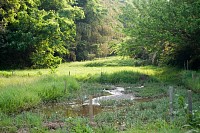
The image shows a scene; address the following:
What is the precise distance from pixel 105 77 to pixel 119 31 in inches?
309

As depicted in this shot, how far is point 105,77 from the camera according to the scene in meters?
27.0

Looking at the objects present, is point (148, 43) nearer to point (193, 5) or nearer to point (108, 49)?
point (193, 5)

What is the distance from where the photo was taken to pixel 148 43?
86.5 feet

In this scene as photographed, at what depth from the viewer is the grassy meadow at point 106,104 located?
1040 cm

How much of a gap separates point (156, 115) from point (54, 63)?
84.9ft

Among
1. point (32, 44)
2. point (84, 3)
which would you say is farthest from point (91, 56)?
point (32, 44)

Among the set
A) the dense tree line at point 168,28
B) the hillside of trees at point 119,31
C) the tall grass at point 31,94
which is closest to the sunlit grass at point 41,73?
the tall grass at point 31,94

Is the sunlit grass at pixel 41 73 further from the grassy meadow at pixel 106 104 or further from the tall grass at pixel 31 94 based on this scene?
the tall grass at pixel 31 94

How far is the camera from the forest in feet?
38.5

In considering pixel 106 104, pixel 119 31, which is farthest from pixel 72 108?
pixel 119 31

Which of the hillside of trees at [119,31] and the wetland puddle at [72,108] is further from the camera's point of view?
the hillside of trees at [119,31]

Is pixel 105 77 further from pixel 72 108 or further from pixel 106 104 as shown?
pixel 72 108

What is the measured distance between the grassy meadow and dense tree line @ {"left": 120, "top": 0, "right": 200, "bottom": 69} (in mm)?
1943

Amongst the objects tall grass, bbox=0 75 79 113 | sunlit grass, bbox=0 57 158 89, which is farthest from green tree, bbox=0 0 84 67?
tall grass, bbox=0 75 79 113
